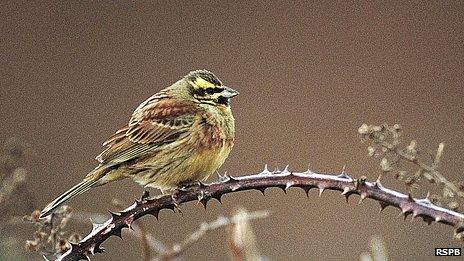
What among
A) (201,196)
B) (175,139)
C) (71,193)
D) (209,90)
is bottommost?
(201,196)

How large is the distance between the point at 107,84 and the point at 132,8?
87 cm

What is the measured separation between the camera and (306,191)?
2281 millimetres

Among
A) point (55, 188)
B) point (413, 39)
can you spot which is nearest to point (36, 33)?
point (55, 188)

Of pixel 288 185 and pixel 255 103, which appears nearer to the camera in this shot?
pixel 288 185

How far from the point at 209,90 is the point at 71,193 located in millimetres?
787

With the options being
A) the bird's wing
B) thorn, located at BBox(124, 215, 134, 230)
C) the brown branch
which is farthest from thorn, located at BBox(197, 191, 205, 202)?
the bird's wing

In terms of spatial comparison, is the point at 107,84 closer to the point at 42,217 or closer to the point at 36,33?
the point at 36,33

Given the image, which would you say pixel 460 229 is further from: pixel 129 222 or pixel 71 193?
pixel 71 193

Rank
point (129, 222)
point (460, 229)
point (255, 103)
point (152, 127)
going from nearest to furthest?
point (460, 229)
point (129, 222)
point (152, 127)
point (255, 103)

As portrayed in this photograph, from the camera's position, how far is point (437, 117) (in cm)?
825

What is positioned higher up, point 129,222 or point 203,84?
point 203,84

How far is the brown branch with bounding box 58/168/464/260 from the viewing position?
2.19 meters

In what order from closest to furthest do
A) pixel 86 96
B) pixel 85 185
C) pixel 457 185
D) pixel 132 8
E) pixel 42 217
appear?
1. pixel 457 185
2. pixel 42 217
3. pixel 85 185
4. pixel 86 96
5. pixel 132 8

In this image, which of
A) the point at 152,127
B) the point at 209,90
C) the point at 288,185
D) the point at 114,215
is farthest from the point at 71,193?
the point at 288,185
